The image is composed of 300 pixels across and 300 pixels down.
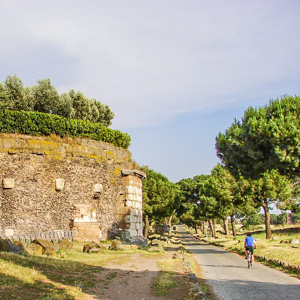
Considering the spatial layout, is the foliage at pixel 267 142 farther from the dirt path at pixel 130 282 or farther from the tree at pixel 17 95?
the tree at pixel 17 95

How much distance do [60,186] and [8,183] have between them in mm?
3081

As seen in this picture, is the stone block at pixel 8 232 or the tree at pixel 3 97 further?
the tree at pixel 3 97

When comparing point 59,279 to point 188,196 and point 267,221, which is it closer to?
point 267,221

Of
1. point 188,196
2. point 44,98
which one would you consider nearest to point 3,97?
point 44,98

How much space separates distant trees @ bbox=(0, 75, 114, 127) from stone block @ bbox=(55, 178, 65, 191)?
1032 centimetres

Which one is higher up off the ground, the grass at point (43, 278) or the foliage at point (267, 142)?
the foliage at point (267, 142)

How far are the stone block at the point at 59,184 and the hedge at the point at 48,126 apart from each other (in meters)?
3.07

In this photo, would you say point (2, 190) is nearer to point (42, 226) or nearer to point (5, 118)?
point (42, 226)

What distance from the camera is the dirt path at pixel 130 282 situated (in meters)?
9.25

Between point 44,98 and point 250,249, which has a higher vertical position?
point 44,98

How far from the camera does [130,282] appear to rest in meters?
11.3

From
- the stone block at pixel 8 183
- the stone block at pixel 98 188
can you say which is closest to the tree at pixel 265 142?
the stone block at pixel 98 188

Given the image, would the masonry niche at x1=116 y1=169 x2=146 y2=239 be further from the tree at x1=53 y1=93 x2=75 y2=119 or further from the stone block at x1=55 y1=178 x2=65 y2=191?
the tree at x1=53 y1=93 x2=75 y2=119

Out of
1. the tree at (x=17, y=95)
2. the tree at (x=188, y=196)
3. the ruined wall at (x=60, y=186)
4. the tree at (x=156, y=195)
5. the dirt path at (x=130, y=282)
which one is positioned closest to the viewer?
the dirt path at (x=130, y=282)
